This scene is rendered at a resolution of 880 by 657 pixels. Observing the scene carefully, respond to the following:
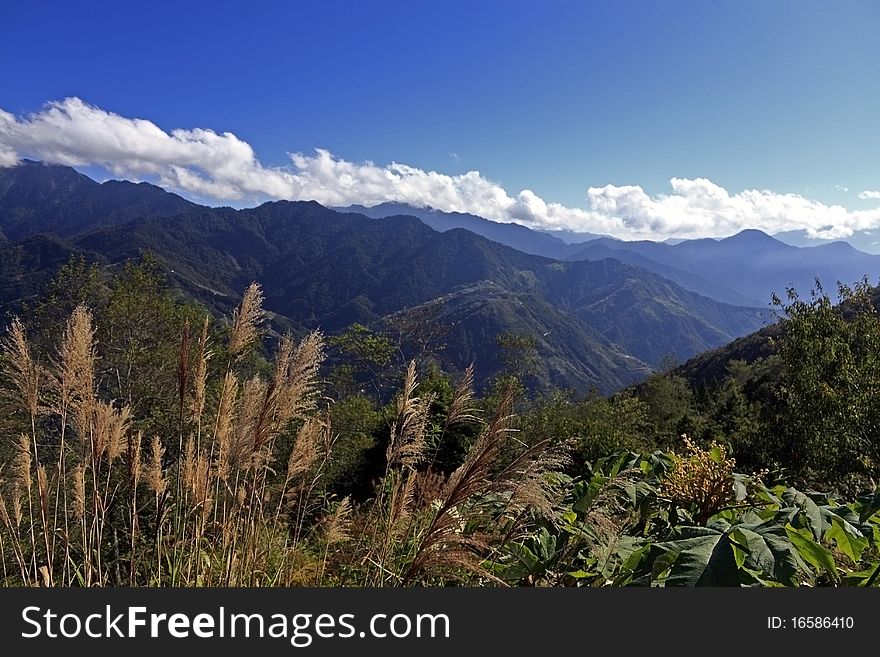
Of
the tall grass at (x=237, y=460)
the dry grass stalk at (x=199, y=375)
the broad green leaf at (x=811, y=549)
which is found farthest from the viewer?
the dry grass stalk at (x=199, y=375)

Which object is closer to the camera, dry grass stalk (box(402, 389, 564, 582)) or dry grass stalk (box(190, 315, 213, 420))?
dry grass stalk (box(402, 389, 564, 582))

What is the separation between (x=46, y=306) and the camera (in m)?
21.9

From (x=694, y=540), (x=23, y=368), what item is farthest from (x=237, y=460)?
(x=694, y=540)

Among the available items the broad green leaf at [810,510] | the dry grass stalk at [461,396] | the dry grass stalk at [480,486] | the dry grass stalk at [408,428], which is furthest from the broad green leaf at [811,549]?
the dry grass stalk at [408,428]

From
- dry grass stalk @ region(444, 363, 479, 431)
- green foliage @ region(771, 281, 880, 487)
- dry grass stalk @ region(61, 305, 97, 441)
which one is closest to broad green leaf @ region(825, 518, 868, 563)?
dry grass stalk @ region(444, 363, 479, 431)

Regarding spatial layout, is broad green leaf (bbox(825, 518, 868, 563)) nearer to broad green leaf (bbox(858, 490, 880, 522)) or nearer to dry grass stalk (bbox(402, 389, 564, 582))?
broad green leaf (bbox(858, 490, 880, 522))

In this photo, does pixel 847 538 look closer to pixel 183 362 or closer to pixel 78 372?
pixel 183 362

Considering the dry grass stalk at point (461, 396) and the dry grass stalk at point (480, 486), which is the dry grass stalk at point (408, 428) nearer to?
the dry grass stalk at point (461, 396)

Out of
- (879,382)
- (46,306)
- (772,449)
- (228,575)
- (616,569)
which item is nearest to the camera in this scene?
(616,569)

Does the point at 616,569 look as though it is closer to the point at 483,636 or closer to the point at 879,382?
the point at 483,636

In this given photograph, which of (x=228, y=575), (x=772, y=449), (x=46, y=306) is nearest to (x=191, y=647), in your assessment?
(x=228, y=575)

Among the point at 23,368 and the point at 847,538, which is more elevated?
the point at 23,368

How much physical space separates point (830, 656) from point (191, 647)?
2.21 meters

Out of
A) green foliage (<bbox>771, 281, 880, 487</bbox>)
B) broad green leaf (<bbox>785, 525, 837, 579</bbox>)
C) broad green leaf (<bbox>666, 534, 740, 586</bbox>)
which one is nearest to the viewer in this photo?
broad green leaf (<bbox>666, 534, 740, 586</bbox>)
